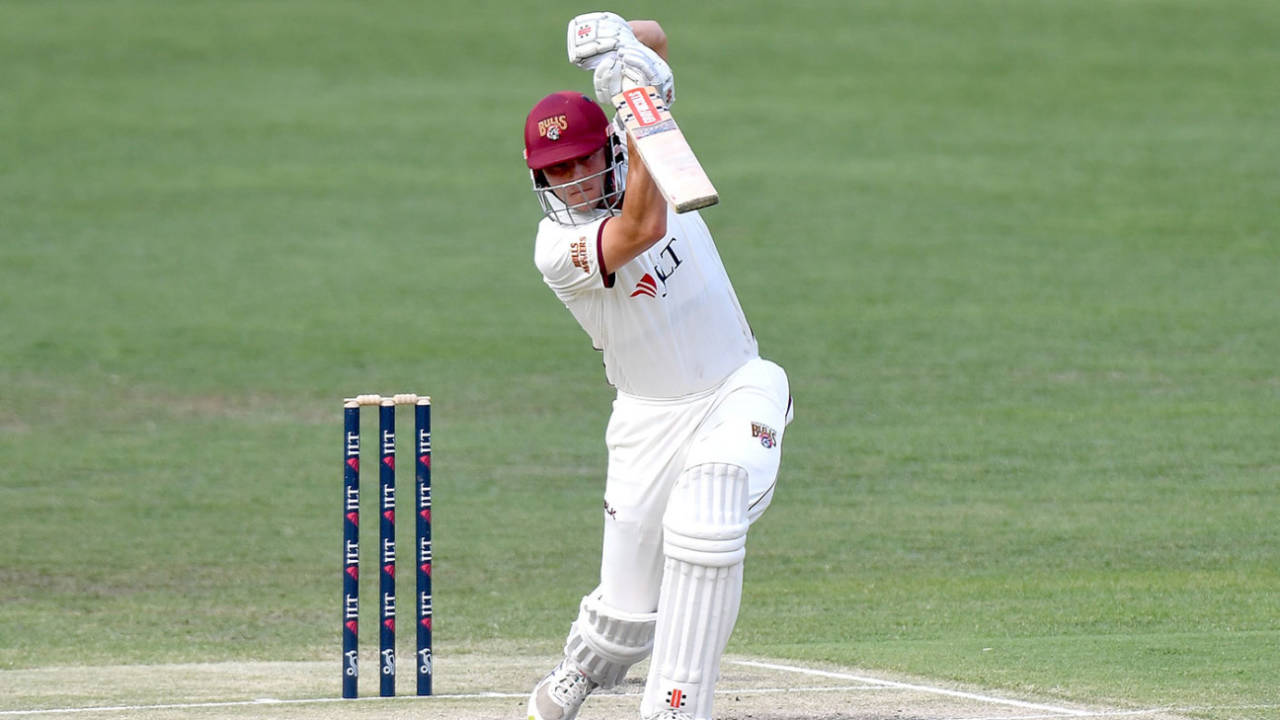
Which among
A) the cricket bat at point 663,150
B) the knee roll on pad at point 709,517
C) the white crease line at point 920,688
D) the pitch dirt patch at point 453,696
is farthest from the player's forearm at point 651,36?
the white crease line at point 920,688

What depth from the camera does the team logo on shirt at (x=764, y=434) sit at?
5180 mm

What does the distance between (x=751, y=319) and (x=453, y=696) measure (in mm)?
11448

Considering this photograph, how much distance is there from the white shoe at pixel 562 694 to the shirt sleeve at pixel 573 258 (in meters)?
1.14

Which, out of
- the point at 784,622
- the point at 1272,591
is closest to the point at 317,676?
the point at 784,622

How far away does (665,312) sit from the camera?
5.29 metres

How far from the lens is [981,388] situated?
15203 millimetres

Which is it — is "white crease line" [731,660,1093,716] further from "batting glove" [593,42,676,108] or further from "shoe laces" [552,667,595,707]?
"batting glove" [593,42,676,108]

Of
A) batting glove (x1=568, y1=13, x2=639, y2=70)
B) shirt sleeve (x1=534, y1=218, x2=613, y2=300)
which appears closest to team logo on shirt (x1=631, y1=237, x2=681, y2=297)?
shirt sleeve (x1=534, y1=218, x2=613, y2=300)

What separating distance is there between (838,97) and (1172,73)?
5.03 m

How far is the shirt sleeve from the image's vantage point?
507 centimetres

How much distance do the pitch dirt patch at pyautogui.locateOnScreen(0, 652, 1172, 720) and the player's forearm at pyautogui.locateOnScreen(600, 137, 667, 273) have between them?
166 centimetres

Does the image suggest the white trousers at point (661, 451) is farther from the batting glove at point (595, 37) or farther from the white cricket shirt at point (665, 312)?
the batting glove at point (595, 37)

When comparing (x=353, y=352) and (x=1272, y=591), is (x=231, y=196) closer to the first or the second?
(x=353, y=352)

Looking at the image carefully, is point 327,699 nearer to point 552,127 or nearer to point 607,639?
point 607,639
